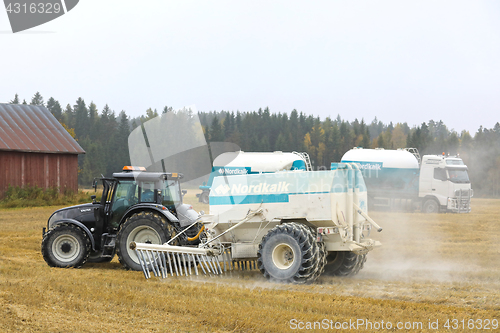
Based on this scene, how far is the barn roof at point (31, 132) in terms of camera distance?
29.6 meters

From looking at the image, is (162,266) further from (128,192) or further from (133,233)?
(128,192)

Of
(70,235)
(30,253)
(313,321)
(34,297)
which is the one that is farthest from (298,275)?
(30,253)

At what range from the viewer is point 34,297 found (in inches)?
292

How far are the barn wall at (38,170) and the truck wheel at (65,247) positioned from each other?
20178 mm

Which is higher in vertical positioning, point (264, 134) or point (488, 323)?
point (264, 134)

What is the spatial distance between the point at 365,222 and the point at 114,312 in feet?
17.7

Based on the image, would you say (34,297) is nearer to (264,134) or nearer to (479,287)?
(479,287)

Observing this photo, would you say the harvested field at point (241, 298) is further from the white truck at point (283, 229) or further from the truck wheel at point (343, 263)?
the white truck at point (283, 229)

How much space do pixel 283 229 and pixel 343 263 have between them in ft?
6.17

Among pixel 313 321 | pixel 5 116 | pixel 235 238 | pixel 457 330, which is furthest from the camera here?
pixel 5 116

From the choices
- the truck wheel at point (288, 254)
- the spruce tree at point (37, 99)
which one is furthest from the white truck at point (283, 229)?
the spruce tree at point (37, 99)

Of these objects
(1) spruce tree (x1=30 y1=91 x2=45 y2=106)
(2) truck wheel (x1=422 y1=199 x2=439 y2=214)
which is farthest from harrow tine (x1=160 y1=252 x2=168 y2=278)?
(1) spruce tree (x1=30 y1=91 x2=45 y2=106)

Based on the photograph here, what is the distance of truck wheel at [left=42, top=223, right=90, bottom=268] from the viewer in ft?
35.2

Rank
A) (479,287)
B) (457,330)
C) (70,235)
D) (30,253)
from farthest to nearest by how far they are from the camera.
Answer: (30,253) < (70,235) < (479,287) < (457,330)
